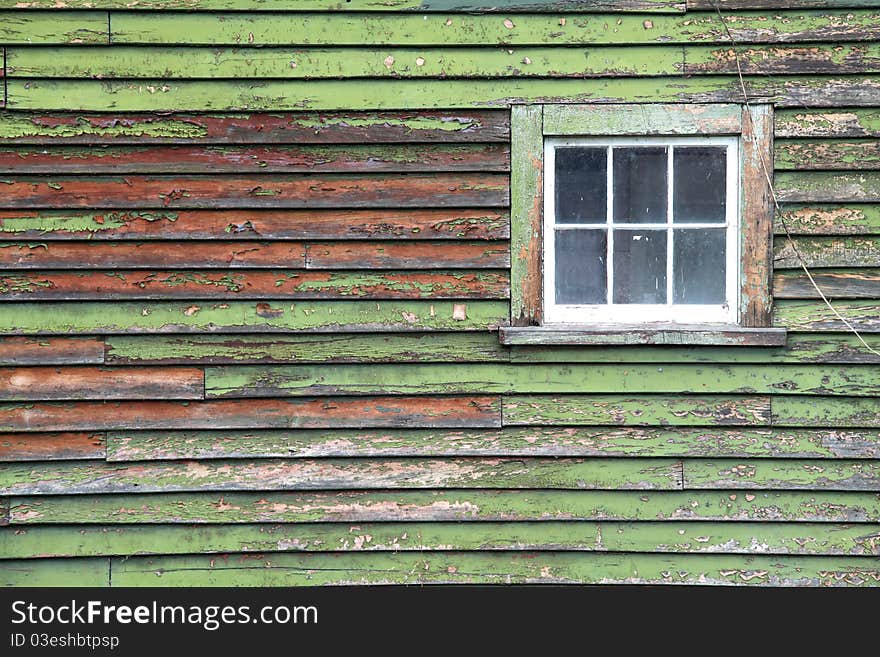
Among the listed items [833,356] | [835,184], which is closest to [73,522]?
[833,356]

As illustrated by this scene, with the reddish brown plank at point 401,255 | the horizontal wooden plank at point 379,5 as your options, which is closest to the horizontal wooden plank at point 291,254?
the reddish brown plank at point 401,255

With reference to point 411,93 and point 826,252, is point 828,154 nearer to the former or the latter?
point 826,252

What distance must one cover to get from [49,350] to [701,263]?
2.74 metres

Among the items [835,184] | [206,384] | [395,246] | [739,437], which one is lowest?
[739,437]

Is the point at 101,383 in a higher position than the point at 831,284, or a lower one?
lower

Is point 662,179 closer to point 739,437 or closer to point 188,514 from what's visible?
point 739,437

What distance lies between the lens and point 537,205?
132 inches

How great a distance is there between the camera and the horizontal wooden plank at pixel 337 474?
133 inches

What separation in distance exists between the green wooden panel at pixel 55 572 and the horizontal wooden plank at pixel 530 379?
88 centimetres

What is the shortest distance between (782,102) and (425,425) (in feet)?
6.46

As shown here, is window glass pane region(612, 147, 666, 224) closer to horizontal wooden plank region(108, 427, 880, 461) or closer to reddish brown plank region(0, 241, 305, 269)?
horizontal wooden plank region(108, 427, 880, 461)

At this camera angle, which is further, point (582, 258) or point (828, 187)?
point (582, 258)

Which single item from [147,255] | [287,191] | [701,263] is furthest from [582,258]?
[147,255]

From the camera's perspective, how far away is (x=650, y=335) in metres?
3.32
